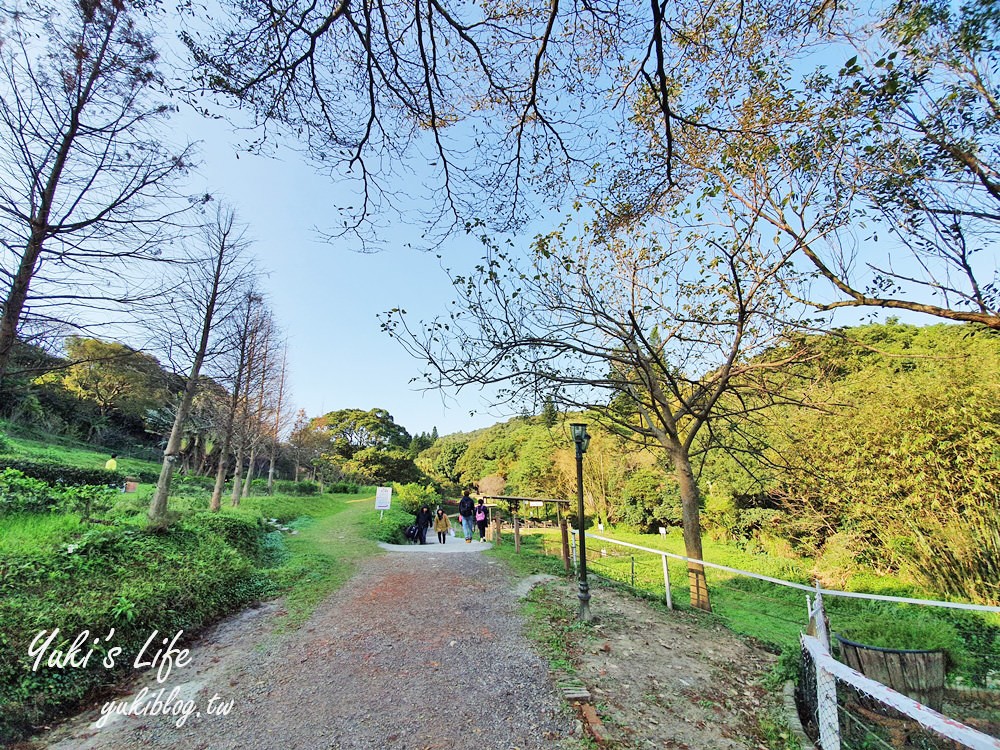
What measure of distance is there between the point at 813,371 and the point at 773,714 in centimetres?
534

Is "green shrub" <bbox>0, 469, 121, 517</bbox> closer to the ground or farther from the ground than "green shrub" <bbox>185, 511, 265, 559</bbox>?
farther from the ground

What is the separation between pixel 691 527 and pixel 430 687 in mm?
4575

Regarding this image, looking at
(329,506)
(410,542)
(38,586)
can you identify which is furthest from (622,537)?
(38,586)

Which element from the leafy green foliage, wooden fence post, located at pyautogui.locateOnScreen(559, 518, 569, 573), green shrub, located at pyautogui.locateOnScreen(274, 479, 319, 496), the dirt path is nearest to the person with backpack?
wooden fence post, located at pyautogui.locateOnScreen(559, 518, 569, 573)

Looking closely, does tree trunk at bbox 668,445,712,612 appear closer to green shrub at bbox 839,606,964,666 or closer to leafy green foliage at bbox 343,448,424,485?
green shrub at bbox 839,606,964,666

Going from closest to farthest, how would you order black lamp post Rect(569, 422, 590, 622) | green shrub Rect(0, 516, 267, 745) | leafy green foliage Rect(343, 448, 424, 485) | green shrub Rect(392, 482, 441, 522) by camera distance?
1. green shrub Rect(0, 516, 267, 745)
2. black lamp post Rect(569, 422, 590, 622)
3. green shrub Rect(392, 482, 441, 522)
4. leafy green foliage Rect(343, 448, 424, 485)

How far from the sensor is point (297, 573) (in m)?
7.30

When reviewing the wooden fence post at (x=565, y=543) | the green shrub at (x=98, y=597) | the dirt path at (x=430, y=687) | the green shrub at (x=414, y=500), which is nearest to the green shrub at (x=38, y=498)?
the green shrub at (x=98, y=597)

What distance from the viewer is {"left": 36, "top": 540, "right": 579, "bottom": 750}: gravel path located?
9.63 ft

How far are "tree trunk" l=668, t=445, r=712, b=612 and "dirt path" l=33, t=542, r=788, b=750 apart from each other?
3.33 feet

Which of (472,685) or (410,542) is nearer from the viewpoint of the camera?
(472,685)

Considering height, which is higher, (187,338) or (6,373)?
(187,338)

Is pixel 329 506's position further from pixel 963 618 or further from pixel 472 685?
pixel 963 618

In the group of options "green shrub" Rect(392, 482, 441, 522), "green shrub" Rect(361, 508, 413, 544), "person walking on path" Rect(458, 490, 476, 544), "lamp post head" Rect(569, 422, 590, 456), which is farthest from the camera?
"green shrub" Rect(392, 482, 441, 522)
